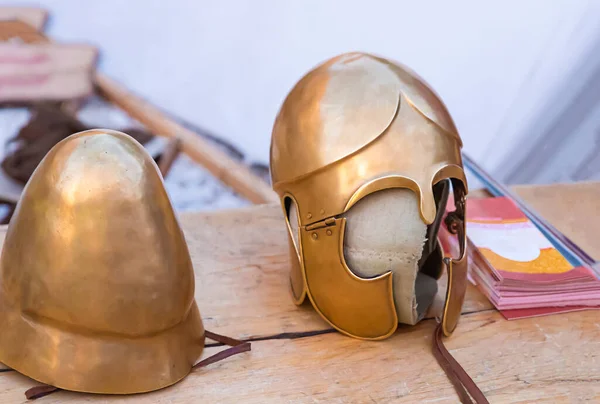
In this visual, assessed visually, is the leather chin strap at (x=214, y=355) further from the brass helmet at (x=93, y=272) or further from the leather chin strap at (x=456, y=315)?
the leather chin strap at (x=456, y=315)

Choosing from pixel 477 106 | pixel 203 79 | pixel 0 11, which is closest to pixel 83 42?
pixel 0 11

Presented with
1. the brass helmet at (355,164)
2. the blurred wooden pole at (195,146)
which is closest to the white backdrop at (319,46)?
the blurred wooden pole at (195,146)

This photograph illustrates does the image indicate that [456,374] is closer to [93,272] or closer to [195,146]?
[93,272]

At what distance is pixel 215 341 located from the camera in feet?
2.47

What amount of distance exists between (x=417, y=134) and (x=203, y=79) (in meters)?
1.16

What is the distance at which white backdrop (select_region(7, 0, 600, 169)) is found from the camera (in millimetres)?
1309

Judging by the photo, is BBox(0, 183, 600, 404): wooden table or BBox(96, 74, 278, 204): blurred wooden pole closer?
BBox(0, 183, 600, 404): wooden table

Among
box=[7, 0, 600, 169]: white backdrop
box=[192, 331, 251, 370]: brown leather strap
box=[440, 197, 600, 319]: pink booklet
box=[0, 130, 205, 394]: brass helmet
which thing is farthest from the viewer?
box=[7, 0, 600, 169]: white backdrop

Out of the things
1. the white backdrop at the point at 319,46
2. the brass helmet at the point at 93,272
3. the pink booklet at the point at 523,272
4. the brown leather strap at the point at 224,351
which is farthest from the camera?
the white backdrop at the point at 319,46

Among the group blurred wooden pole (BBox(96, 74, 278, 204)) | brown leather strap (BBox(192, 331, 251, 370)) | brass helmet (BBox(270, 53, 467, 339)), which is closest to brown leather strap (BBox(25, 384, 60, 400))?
brown leather strap (BBox(192, 331, 251, 370))

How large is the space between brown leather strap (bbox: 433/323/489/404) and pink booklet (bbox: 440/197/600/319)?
0.44ft

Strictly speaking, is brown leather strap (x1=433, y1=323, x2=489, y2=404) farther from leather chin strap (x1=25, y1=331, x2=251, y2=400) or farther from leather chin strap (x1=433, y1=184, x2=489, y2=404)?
leather chin strap (x1=25, y1=331, x2=251, y2=400)

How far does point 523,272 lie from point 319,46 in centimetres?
86

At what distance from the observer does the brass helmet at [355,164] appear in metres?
0.71
